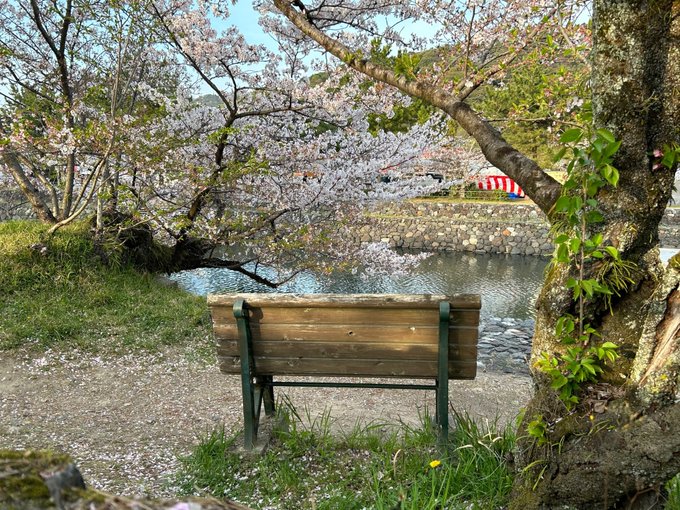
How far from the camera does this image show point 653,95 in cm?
191

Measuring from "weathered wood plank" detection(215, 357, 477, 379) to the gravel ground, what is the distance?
475mm

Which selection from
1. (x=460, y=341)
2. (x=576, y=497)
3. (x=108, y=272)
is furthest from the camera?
(x=108, y=272)

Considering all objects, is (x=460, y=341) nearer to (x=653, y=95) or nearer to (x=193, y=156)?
(x=653, y=95)

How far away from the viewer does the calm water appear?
39.2 ft

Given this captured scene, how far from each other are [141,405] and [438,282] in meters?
11.6

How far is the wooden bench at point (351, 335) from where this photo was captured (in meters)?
2.66

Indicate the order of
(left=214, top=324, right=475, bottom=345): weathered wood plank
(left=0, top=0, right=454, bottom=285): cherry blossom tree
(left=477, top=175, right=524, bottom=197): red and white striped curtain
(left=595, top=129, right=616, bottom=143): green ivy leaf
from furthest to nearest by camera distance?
(left=477, top=175, right=524, bottom=197): red and white striped curtain, (left=0, top=0, right=454, bottom=285): cherry blossom tree, (left=214, top=324, right=475, bottom=345): weathered wood plank, (left=595, top=129, right=616, bottom=143): green ivy leaf

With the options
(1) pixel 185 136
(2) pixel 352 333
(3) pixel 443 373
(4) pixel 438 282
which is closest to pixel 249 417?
(2) pixel 352 333

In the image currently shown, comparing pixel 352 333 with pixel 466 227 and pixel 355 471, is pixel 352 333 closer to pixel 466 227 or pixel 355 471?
pixel 355 471

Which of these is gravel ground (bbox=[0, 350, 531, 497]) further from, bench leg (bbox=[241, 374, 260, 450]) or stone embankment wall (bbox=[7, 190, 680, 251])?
stone embankment wall (bbox=[7, 190, 680, 251])

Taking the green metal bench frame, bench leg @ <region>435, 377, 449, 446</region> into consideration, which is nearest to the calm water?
the green metal bench frame

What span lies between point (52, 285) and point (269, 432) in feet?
14.0

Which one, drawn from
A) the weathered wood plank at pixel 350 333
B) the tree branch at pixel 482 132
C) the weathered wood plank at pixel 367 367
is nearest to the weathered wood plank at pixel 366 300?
the weathered wood plank at pixel 350 333

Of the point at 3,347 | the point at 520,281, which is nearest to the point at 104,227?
the point at 3,347
